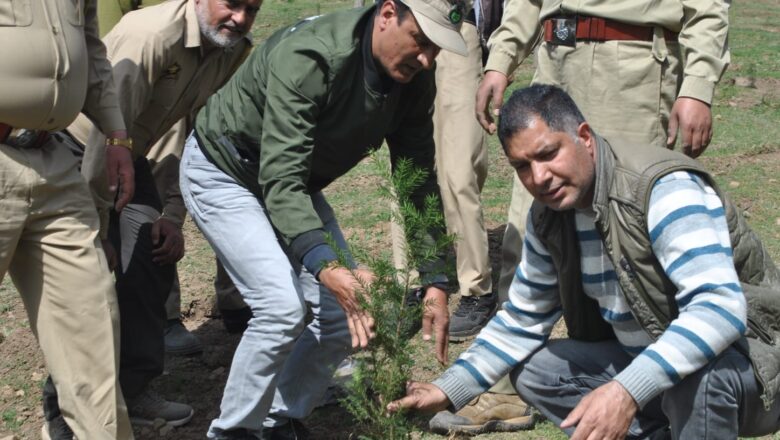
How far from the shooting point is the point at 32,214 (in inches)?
145

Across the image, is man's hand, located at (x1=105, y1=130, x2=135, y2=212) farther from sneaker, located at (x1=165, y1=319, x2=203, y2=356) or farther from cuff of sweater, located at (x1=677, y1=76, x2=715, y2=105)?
cuff of sweater, located at (x1=677, y1=76, x2=715, y2=105)

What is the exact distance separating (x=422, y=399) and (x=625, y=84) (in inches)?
64.1

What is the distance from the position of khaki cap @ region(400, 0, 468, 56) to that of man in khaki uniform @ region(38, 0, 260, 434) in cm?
120

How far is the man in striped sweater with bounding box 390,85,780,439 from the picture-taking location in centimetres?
301

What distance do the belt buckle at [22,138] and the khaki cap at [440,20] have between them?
1381mm

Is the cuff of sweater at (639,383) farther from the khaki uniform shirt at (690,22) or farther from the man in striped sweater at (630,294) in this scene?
the khaki uniform shirt at (690,22)

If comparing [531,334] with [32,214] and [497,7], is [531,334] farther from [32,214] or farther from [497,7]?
[497,7]

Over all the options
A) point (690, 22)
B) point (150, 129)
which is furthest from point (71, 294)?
point (690, 22)

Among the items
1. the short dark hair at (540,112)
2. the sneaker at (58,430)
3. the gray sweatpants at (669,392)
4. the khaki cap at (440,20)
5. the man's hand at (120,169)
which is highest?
the khaki cap at (440,20)

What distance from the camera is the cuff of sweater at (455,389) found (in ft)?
11.4

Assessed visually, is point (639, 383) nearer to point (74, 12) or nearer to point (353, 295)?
point (353, 295)

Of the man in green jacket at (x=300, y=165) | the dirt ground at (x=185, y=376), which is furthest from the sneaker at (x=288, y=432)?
the dirt ground at (x=185, y=376)

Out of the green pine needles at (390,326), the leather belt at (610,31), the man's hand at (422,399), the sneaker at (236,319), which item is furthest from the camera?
the sneaker at (236,319)

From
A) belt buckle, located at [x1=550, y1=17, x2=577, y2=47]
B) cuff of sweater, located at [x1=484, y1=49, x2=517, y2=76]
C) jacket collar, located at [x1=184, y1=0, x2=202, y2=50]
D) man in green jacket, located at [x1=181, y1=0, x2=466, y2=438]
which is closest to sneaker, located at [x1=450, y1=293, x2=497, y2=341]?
man in green jacket, located at [x1=181, y1=0, x2=466, y2=438]
